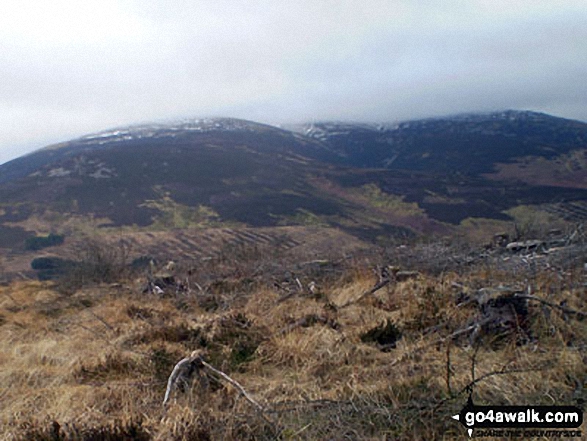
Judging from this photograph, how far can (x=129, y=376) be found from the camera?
12.4 ft

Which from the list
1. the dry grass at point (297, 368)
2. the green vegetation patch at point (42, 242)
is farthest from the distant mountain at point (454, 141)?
the dry grass at point (297, 368)

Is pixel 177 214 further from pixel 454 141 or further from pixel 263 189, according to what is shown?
pixel 454 141

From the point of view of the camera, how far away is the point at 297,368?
3.73 meters

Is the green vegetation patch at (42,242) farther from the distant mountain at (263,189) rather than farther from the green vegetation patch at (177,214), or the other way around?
the green vegetation patch at (177,214)

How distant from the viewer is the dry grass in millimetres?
2652

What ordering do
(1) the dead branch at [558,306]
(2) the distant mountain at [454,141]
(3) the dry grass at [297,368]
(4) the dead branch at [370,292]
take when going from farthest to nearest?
1. (2) the distant mountain at [454,141]
2. (4) the dead branch at [370,292]
3. (1) the dead branch at [558,306]
4. (3) the dry grass at [297,368]

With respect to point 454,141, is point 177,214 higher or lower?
lower

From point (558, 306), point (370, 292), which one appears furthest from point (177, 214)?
point (558, 306)

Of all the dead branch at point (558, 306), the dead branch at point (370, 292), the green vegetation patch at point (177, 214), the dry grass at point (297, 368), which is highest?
the dead branch at point (558, 306)

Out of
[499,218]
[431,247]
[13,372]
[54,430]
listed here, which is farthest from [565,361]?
[499,218]

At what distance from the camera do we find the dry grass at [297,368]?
A: 8.70 feet

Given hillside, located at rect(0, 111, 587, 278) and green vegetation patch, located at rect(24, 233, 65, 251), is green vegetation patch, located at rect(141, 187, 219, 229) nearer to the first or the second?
hillside, located at rect(0, 111, 587, 278)

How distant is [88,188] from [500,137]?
85867 mm

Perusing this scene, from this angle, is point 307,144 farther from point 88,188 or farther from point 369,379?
point 369,379
